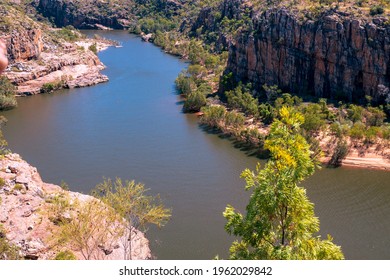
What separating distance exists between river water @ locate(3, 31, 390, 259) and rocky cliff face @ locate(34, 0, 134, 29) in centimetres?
9094

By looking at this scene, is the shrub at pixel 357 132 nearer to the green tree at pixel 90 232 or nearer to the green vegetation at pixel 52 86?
the green tree at pixel 90 232

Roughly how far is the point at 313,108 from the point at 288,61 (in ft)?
40.9

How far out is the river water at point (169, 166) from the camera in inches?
1267

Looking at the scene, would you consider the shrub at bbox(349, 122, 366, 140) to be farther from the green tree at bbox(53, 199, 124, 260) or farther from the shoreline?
the shoreline

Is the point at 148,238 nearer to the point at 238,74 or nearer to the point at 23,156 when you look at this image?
the point at 23,156

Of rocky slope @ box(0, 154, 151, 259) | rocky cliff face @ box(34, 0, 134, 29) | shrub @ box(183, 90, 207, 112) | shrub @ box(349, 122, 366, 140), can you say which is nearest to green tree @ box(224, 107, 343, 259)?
rocky slope @ box(0, 154, 151, 259)

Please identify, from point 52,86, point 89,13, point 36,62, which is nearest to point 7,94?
point 52,86

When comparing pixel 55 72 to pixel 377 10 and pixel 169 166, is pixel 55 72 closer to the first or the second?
pixel 169 166

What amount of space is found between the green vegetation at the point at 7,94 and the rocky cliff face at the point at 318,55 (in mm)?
37138

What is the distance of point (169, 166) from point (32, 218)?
56.2ft

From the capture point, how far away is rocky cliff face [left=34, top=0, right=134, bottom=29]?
159 m

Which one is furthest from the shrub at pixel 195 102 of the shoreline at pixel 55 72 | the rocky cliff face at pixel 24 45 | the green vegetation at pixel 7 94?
the rocky cliff face at pixel 24 45

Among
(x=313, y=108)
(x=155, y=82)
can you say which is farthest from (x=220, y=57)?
(x=313, y=108)

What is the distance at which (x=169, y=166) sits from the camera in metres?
44.3
